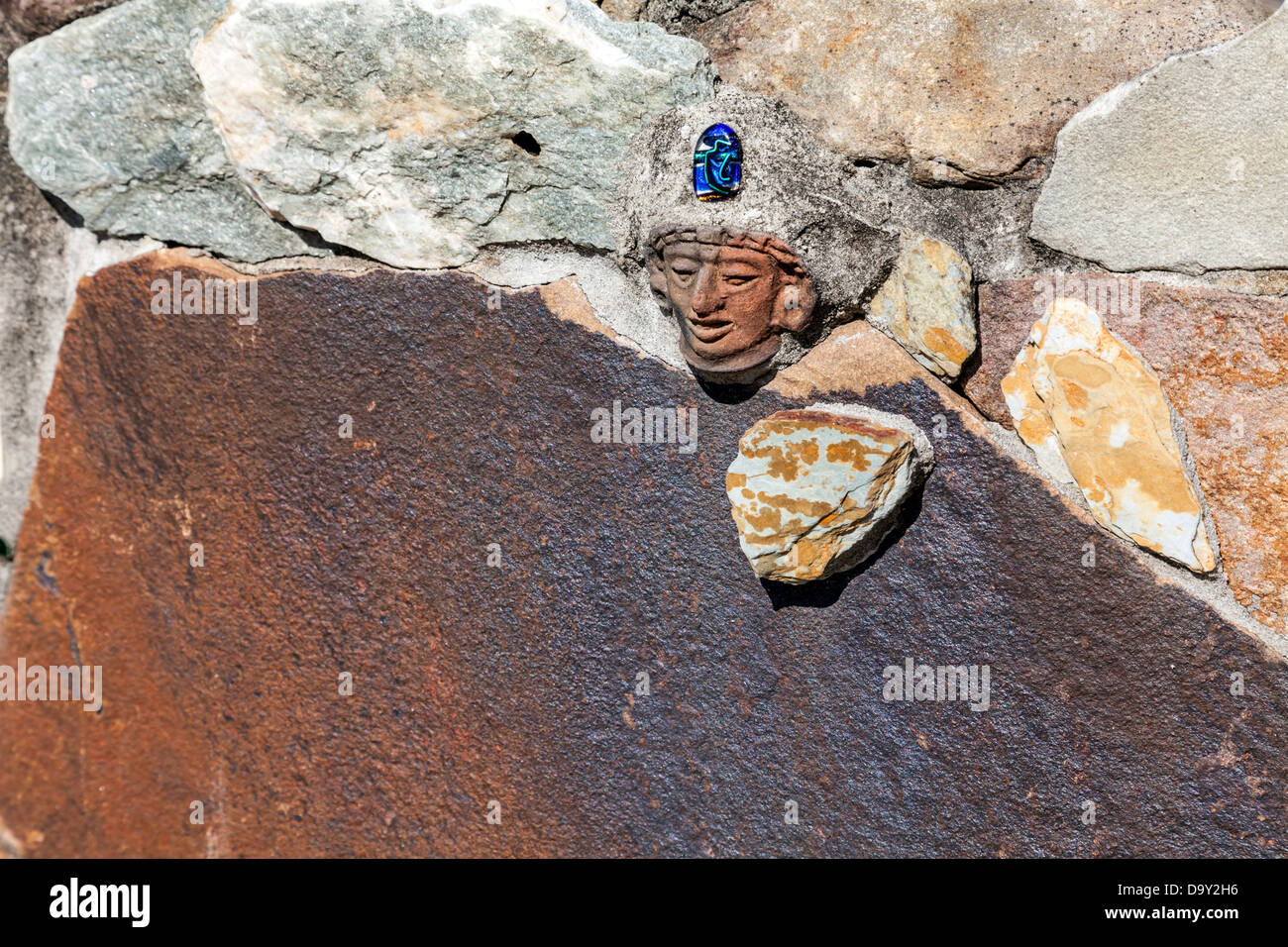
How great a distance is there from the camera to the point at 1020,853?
122 cm

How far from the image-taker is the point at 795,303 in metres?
1.22

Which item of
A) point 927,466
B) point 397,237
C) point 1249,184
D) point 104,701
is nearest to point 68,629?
point 104,701

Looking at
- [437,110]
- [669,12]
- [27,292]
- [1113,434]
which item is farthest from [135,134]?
[1113,434]

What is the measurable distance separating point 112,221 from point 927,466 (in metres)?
1.17

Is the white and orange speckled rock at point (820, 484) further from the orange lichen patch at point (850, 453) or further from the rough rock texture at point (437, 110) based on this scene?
the rough rock texture at point (437, 110)

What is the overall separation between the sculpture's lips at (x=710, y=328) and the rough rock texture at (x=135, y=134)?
59 centimetres

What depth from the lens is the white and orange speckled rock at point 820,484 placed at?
119 centimetres

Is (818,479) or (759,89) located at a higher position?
(759,89)

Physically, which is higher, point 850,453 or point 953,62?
point 953,62

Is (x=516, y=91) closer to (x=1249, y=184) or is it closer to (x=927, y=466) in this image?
(x=927, y=466)

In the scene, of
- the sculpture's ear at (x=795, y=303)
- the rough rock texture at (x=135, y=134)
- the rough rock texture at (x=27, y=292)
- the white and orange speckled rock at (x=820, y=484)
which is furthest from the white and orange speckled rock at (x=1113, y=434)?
the rough rock texture at (x=27, y=292)

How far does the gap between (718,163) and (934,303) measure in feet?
0.93

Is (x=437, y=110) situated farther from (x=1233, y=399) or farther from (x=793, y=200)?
(x=1233, y=399)

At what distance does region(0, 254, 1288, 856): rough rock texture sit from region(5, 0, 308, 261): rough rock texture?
82mm
